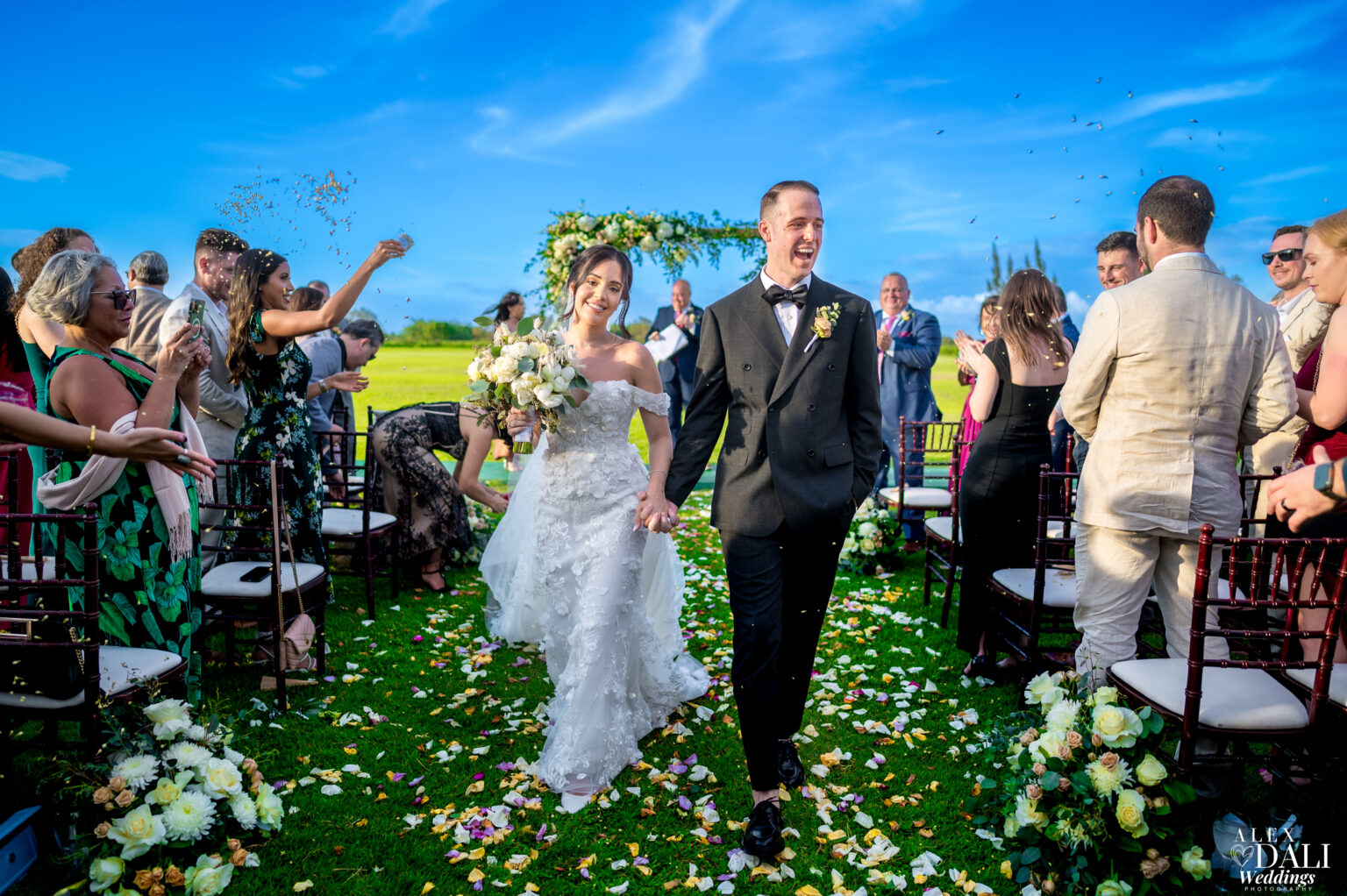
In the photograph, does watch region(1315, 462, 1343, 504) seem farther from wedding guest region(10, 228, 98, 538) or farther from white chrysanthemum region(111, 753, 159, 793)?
wedding guest region(10, 228, 98, 538)

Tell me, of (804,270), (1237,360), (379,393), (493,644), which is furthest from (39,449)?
(379,393)

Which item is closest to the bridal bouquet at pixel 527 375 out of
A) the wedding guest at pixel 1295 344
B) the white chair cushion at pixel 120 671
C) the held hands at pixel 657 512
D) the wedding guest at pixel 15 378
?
the held hands at pixel 657 512

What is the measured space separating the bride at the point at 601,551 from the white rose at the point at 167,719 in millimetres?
1472

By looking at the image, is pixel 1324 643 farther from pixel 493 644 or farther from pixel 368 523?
pixel 368 523

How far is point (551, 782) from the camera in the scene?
11.9 feet

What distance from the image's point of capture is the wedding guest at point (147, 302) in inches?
202

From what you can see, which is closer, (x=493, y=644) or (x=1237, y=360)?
(x=1237, y=360)

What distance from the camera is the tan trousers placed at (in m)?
3.23

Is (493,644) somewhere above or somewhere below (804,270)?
below

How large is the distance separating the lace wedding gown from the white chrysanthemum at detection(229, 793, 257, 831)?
1173 mm

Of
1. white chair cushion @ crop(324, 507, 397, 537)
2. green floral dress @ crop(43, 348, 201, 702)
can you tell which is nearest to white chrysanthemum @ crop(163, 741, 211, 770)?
green floral dress @ crop(43, 348, 201, 702)

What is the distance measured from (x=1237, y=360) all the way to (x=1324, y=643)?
1059 millimetres

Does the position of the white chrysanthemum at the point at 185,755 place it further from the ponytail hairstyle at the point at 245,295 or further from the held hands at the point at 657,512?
the ponytail hairstyle at the point at 245,295

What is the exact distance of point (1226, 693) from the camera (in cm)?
282
